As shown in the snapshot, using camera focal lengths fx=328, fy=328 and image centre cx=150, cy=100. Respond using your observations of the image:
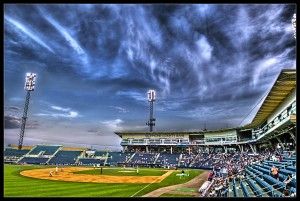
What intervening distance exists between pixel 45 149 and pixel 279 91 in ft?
152

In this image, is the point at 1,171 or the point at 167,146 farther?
the point at 167,146

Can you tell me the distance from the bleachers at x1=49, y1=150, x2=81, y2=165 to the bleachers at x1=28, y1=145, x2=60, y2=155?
1318mm

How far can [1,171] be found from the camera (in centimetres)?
1086

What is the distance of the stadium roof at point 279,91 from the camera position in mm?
19219

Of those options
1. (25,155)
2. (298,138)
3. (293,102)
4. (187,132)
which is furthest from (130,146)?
(298,138)

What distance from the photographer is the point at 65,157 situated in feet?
183

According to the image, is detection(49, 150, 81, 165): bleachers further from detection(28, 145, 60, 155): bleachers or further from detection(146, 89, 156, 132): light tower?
detection(146, 89, 156, 132): light tower

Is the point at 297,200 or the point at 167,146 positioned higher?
the point at 167,146

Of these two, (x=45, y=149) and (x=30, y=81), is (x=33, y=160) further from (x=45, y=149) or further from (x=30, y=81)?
→ (x=30, y=81)

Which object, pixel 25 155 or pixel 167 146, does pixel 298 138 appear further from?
pixel 167 146

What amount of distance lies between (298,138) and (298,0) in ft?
14.1

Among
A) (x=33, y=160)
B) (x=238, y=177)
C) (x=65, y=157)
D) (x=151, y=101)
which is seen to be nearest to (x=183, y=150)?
(x=151, y=101)

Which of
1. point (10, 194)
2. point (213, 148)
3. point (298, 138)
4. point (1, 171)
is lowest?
point (10, 194)

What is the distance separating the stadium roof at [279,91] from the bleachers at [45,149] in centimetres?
3896
